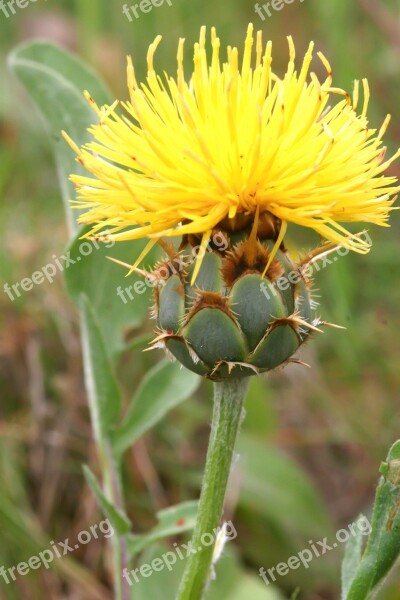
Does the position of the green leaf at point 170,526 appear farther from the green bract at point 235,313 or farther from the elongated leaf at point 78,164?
the green bract at point 235,313

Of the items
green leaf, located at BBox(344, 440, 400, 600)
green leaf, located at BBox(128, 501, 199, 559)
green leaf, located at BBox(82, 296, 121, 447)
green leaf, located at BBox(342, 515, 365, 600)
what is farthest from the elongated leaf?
green leaf, located at BBox(344, 440, 400, 600)

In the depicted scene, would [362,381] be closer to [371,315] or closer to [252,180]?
[371,315]

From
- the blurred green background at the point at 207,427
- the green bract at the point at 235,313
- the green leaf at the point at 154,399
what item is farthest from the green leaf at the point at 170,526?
the green bract at the point at 235,313

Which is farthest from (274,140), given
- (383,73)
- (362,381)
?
(383,73)

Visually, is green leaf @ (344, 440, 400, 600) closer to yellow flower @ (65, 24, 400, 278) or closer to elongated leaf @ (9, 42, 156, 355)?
yellow flower @ (65, 24, 400, 278)

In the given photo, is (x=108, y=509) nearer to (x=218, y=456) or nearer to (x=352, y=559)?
(x=218, y=456)

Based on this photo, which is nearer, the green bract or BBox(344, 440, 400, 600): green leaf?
the green bract
